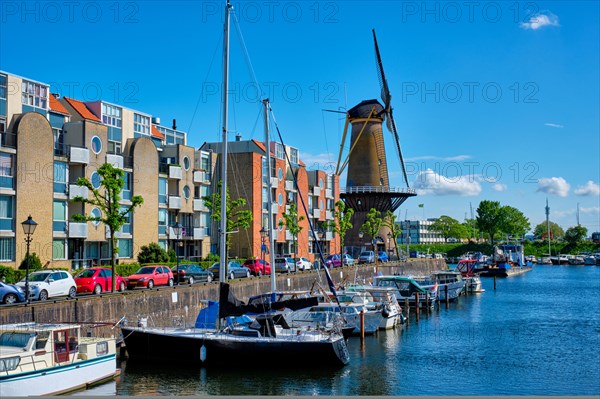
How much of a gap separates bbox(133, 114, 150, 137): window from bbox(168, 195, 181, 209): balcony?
26.7 feet

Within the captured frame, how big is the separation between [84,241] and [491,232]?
15255 cm

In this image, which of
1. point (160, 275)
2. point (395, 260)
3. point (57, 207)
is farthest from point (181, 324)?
point (395, 260)

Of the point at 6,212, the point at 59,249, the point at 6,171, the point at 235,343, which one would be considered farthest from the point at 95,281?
the point at 59,249

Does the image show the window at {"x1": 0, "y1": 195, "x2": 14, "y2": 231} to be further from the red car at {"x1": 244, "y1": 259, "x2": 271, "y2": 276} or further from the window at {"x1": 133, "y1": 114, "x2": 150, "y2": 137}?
the window at {"x1": 133, "y1": 114, "x2": 150, "y2": 137}

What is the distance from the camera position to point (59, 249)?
52500 mm

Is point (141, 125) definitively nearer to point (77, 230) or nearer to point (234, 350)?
point (77, 230)

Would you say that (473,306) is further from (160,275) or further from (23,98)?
(23,98)

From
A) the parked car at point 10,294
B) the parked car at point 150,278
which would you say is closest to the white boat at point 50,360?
the parked car at point 10,294

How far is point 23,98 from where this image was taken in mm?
53906

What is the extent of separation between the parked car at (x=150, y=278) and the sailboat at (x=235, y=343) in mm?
11539

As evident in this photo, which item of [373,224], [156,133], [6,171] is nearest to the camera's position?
[6,171]

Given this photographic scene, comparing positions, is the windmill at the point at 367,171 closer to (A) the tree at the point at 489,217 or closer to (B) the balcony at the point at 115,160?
(B) the balcony at the point at 115,160

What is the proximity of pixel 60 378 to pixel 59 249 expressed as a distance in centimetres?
3073

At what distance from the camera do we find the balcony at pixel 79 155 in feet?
176
